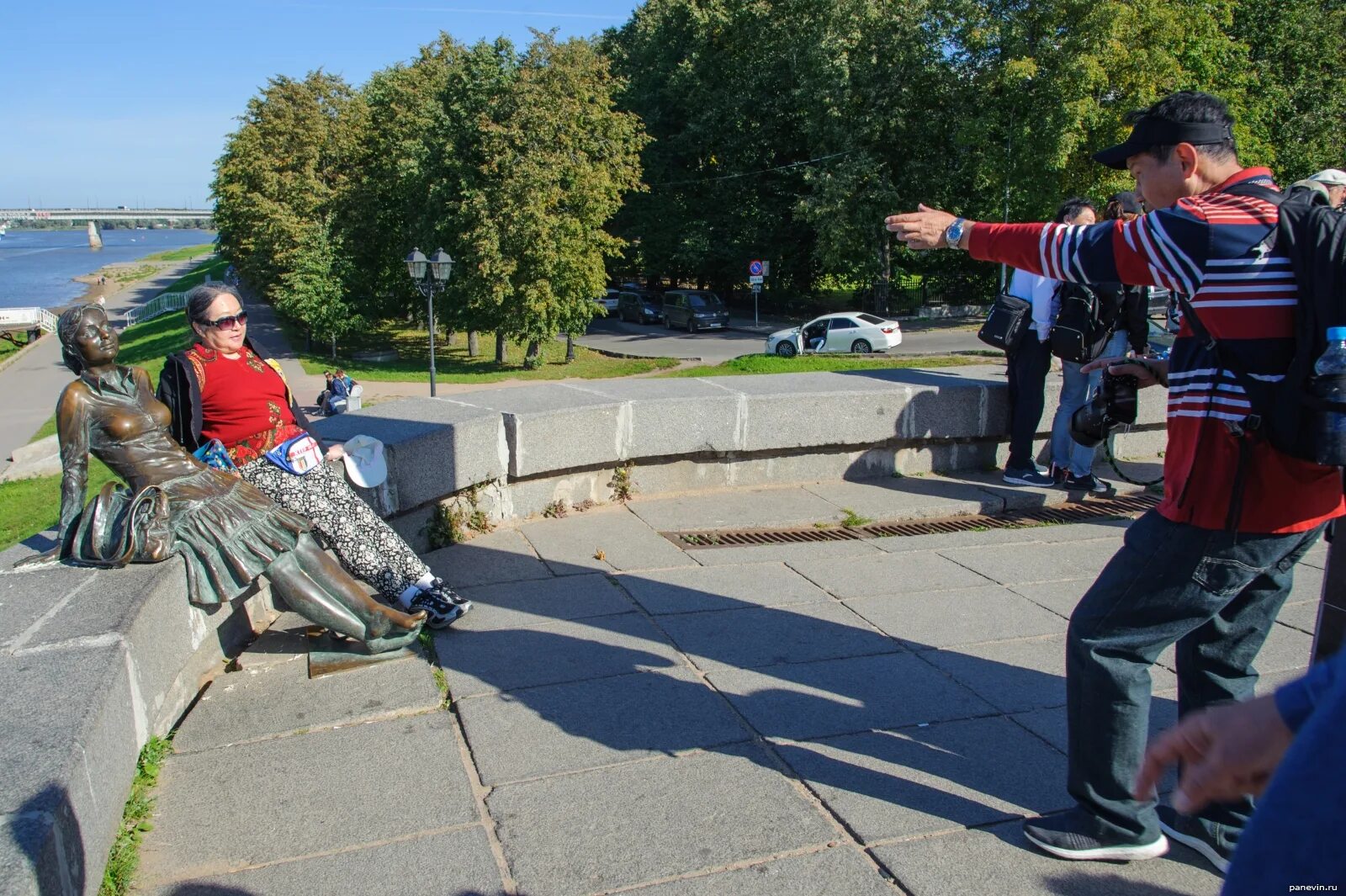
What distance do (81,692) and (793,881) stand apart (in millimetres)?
1896

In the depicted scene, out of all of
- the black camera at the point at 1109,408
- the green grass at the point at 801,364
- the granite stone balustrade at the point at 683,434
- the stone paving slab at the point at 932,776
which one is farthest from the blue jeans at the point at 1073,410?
the green grass at the point at 801,364

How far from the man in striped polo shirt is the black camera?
2.31 feet

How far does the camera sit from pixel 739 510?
6.04 meters

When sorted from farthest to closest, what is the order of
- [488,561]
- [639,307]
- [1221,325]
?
[639,307]
[488,561]
[1221,325]

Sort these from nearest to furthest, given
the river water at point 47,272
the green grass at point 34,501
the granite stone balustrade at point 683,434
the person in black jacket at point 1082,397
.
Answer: the granite stone balustrade at point 683,434, the person in black jacket at point 1082,397, the green grass at point 34,501, the river water at point 47,272

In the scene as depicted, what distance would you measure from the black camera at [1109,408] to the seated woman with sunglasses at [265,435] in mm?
2573

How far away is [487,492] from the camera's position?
556 centimetres

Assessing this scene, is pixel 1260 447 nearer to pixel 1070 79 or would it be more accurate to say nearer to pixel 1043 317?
pixel 1043 317

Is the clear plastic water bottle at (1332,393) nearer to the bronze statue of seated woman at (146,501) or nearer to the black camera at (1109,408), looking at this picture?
the black camera at (1109,408)

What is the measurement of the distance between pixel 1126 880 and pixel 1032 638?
1.62m

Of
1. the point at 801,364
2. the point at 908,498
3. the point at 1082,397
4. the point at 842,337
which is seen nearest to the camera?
the point at 908,498

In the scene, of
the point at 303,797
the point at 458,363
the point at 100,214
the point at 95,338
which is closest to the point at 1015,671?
the point at 303,797

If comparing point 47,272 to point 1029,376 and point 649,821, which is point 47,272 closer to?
point 1029,376

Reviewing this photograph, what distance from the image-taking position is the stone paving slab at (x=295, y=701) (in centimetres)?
337
